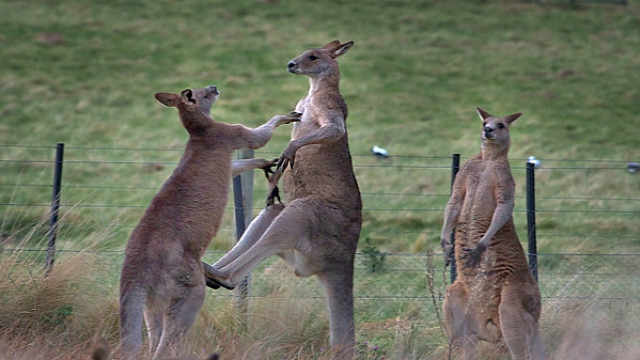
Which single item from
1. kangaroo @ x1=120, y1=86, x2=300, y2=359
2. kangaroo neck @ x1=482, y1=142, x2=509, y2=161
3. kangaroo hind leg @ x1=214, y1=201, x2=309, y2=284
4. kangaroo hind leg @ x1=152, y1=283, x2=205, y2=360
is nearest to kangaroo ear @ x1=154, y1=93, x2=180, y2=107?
kangaroo @ x1=120, y1=86, x2=300, y2=359

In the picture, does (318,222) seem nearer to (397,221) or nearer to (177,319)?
(177,319)

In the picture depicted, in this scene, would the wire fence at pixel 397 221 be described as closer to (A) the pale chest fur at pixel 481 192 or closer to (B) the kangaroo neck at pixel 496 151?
(A) the pale chest fur at pixel 481 192

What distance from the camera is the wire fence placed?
29.4 feet

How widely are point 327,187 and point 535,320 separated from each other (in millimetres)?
1816

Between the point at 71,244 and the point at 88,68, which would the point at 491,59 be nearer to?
the point at 88,68

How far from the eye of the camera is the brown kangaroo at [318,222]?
6.59m

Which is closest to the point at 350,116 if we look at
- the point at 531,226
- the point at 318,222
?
the point at 531,226

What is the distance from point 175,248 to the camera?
5723 millimetres

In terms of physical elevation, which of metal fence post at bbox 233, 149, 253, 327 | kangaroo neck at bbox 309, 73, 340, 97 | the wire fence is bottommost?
the wire fence

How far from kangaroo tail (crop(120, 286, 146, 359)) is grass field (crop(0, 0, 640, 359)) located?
3.12ft

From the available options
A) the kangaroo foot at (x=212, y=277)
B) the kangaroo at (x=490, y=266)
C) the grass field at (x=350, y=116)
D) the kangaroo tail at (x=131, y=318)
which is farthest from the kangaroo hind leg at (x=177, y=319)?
the kangaroo at (x=490, y=266)

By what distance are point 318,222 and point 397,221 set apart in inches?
303

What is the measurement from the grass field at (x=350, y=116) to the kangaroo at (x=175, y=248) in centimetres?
81

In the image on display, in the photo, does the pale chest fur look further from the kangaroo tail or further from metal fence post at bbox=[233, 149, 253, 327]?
the kangaroo tail
